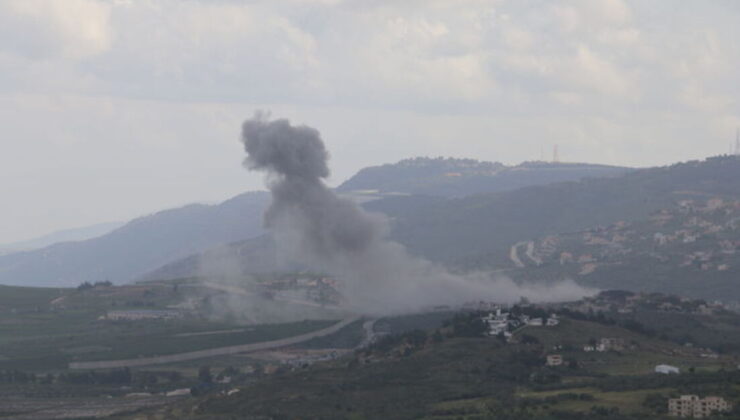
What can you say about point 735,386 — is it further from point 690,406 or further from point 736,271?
point 736,271

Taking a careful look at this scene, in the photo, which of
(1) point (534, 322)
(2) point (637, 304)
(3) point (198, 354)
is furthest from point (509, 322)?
(3) point (198, 354)

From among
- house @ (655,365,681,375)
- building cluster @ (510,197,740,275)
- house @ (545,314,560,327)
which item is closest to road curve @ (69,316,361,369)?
house @ (545,314,560,327)

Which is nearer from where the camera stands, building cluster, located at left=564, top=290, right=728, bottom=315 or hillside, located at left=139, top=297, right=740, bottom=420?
hillside, located at left=139, top=297, right=740, bottom=420

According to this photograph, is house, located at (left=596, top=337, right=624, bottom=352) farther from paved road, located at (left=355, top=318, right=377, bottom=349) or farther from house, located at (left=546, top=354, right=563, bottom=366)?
paved road, located at (left=355, top=318, right=377, bottom=349)

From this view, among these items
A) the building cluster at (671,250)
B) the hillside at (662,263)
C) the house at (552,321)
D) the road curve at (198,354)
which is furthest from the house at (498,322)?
the building cluster at (671,250)

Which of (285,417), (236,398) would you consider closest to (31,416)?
(236,398)
